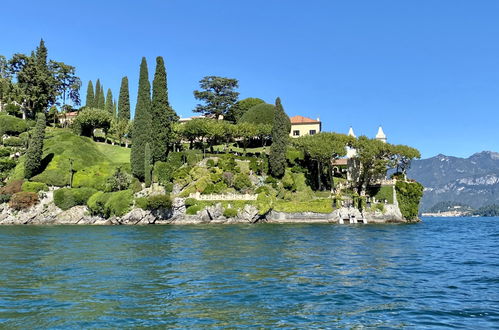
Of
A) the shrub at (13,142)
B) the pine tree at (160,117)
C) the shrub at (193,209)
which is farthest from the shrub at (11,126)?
the shrub at (193,209)

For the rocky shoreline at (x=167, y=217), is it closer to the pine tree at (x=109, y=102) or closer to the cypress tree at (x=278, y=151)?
the cypress tree at (x=278, y=151)

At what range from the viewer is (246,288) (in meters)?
15.9

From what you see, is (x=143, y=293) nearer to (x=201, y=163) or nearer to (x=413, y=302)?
(x=413, y=302)

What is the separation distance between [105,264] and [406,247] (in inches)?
833

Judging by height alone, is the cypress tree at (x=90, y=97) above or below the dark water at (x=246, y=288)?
above

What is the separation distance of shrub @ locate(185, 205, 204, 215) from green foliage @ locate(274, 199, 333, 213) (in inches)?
452

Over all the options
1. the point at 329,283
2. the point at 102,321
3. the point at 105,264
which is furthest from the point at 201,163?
the point at 102,321

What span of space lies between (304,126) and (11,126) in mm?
62740

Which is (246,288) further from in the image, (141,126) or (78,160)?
(78,160)

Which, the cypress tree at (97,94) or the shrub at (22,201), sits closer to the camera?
the shrub at (22,201)

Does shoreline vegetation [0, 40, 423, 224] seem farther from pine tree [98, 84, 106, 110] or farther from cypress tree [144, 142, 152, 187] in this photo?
pine tree [98, 84, 106, 110]

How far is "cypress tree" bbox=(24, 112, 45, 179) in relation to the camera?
225 ft

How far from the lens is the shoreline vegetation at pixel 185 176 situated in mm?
62469

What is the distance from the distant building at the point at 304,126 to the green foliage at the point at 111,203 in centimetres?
4859
